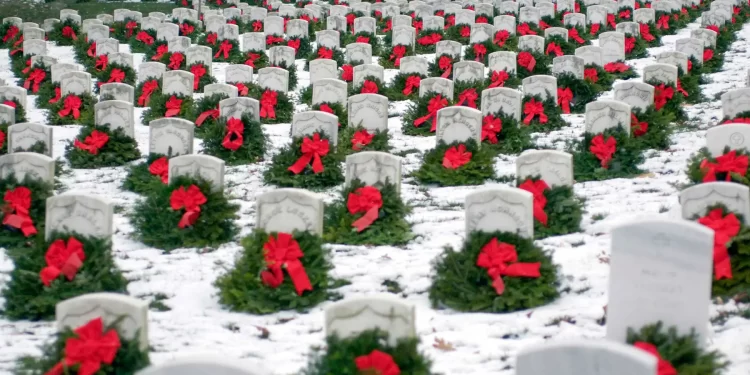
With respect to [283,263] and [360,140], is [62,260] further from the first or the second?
[360,140]

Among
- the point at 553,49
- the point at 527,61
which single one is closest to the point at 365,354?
the point at 527,61

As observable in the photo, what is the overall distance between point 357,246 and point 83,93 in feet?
20.3

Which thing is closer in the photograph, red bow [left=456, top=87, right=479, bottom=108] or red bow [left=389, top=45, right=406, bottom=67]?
red bow [left=456, top=87, right=479, bottom=108]

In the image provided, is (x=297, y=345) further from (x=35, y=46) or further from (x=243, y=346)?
(x=35, y=46)

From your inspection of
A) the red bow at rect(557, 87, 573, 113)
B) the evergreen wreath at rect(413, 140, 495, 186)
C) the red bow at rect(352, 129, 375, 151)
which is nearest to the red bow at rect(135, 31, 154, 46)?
the red bow at rect(352, 129, 375, 151)

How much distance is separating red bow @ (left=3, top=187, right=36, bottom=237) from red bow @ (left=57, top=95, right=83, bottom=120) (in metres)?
4.34

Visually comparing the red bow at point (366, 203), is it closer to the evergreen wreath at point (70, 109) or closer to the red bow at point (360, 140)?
the red bow at point (360, 140)

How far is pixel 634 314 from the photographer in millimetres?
5184

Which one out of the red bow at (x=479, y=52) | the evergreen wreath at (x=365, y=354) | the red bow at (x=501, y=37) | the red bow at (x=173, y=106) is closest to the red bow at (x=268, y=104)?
the red bow at (x=173, y=106)

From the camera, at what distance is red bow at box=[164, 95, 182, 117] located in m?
11.8

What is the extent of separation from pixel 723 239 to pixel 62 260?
13.7 feet

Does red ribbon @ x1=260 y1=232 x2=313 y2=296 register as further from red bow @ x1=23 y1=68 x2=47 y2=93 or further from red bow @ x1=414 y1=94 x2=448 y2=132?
red bow @ x1=23 y1=68 x2=47 y2=93

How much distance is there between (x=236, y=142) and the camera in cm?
1016

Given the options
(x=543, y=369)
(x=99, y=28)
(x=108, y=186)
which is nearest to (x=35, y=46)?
(x=99, y=28)
